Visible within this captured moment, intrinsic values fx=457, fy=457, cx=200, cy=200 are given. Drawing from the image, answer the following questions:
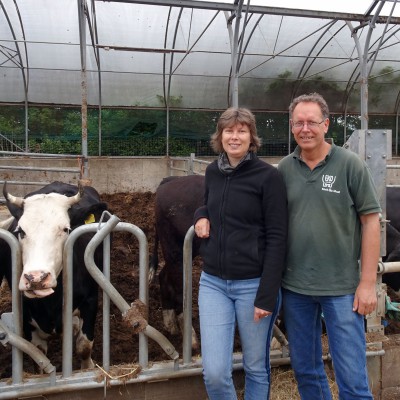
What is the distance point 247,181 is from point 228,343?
0.82 meters

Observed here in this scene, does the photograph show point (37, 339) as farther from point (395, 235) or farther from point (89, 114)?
point (89, 114)

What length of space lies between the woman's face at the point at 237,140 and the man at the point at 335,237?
25 centimetres

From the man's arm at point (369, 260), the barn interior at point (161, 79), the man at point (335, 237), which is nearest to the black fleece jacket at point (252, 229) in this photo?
the man at point (335, 237)

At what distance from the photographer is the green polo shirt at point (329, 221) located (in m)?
2.20

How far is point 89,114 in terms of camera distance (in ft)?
47.6

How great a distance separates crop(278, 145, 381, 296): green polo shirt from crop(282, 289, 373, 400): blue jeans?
0.31 feet

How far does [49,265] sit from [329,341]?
162 centimetres

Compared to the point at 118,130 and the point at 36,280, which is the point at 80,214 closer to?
the point at 36,280

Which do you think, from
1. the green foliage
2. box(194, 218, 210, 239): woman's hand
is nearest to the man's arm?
box(194, 218, 210, 239): woman's hand

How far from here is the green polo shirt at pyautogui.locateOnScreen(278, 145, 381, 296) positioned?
7.23 ft

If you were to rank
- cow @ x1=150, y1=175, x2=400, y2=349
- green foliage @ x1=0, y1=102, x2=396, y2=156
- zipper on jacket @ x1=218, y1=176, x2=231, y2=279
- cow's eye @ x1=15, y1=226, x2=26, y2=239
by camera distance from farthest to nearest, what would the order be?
1. green foliage @ x1=0, y1=102, x2=396, y2=156
2. cow @ x1=150, y1=175, x2=400, y2=349
3. cow's eye @ x1=15, y1=226, x2=26, y2=239
4. zipper on jacket @ x1=218, y1=176, x2=231, y2=279

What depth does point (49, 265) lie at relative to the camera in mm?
2674

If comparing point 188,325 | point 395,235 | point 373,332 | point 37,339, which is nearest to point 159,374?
point 188,325

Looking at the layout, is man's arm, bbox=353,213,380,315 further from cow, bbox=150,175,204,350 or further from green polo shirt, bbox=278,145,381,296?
cow, bbox=150,175,204,350
